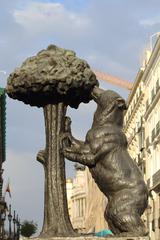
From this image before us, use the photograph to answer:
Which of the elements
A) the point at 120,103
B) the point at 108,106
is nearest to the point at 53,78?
the point at 108,106

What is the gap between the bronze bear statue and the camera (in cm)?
1009

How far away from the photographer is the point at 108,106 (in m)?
10.6

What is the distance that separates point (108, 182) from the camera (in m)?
10.3

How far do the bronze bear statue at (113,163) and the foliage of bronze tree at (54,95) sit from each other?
0.21 metres

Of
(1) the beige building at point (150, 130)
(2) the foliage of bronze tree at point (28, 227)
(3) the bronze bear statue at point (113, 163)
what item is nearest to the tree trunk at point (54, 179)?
(3) the bronze bear statue at point (113, 163)

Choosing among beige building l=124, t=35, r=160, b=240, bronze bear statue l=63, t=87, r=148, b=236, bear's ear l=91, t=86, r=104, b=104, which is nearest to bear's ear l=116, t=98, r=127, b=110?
bronze bear statue l=63, t=87, r=148, b=236

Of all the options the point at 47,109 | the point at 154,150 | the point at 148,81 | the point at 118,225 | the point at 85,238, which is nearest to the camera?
the point at 85,238

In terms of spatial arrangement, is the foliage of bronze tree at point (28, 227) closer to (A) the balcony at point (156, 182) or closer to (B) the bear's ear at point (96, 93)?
(A) the balcony at point (156, 182)

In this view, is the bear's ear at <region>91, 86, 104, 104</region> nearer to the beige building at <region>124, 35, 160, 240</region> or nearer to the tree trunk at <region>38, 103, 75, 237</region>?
the tree trunk at <region>38, 103, 75, 237</region>

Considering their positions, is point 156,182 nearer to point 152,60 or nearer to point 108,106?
point 152,60

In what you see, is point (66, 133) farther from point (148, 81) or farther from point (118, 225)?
point (148, 81)

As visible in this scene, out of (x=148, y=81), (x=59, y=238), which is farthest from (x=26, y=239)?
(x=148, y=81)

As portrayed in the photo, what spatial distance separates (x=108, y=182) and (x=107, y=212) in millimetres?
436

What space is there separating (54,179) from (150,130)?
53356 millimetres
